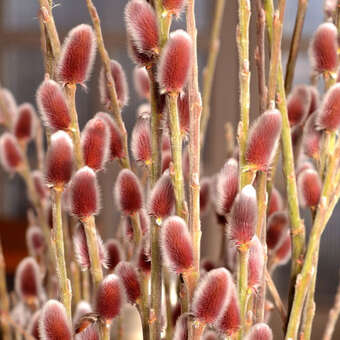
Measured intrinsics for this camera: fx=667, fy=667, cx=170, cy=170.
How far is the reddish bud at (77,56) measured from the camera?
0.38 m

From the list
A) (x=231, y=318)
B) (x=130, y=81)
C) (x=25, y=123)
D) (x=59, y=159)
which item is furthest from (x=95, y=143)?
(x=130, y=81)

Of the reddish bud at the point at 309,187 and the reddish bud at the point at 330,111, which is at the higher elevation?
the reddish bud at the point at 330,111

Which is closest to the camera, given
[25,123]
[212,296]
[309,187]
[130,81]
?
[212,296]

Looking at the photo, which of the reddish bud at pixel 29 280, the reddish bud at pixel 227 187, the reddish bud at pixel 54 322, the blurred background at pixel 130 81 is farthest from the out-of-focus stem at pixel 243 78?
the blurred background at pixel 130 81

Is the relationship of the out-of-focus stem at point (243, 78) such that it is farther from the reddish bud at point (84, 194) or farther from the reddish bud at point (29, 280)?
the reddish bud at point (29, 280)

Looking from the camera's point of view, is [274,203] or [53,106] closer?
[53,106]

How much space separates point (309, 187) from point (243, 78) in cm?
10

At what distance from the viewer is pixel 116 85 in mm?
460

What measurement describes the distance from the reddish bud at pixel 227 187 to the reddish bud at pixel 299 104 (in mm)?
115

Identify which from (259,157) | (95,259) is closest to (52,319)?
(95,259)

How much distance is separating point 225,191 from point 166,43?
9 centimetres

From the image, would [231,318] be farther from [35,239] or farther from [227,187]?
[35,239]

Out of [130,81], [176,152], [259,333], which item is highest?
[130,81]

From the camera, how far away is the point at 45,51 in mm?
428
